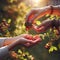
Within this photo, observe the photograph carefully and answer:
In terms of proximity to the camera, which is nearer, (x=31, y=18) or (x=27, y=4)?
(x=31, y=18)

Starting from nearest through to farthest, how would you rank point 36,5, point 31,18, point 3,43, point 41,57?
point 31,18
point 3,43
point 36,5
point 41,57

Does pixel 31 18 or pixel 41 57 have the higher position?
pixel 31 18

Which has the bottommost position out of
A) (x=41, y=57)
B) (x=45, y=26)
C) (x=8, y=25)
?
(x=41, y=57)

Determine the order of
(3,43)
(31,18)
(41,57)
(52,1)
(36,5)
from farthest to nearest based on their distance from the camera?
(41,57), (52,1), (36,5), (3,43), (31,18)

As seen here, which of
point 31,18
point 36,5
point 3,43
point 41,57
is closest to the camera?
point 31,18

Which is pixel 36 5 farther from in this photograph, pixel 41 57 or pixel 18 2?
pixel 41 57

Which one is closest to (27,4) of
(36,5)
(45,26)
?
(36,5)

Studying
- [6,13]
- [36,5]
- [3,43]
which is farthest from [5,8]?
[3,43]

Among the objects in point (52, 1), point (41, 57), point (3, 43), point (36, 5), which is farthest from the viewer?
point (41, 57)

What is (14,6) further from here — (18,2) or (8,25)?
(8,25)
